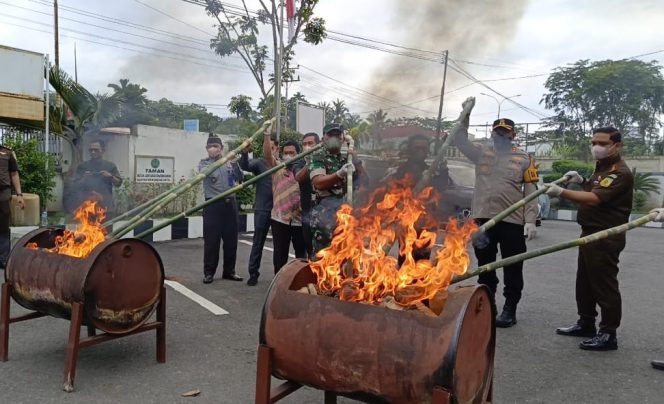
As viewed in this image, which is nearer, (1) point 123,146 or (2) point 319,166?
(2) point 319,166

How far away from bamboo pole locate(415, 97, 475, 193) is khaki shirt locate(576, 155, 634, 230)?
46.0 inches

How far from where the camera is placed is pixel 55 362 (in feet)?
12.1

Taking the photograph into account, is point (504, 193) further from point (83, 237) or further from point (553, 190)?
point (83, 237)

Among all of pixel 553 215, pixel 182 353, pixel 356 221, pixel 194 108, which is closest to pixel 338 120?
pixel 356 221

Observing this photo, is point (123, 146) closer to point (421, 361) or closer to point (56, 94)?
point (56, 94)

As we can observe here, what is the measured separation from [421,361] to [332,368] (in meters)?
0.41

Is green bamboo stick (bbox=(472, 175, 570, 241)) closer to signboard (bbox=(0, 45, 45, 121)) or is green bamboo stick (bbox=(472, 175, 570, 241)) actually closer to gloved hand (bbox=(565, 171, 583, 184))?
gloved hand (bbox=(565, 171, 583, 184))

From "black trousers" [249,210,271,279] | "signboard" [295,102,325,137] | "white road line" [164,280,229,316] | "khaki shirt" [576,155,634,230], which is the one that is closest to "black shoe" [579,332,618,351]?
"khaki shirt" [576,155,634,230]

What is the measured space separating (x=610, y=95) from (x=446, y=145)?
75.9 feet

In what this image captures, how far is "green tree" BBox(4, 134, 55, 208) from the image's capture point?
942 cm

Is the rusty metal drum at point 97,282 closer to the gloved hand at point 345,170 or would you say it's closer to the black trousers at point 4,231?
the gloved hand at point 345,170

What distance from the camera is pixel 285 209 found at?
5676mm

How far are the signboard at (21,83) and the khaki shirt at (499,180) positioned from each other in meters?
9.90

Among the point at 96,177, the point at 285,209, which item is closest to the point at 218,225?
the point at 285,209
